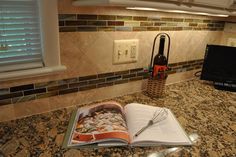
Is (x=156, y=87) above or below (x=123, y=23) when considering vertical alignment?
below

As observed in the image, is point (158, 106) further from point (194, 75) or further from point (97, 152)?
point (194, 75)

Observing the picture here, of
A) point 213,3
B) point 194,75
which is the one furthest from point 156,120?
point 194,75

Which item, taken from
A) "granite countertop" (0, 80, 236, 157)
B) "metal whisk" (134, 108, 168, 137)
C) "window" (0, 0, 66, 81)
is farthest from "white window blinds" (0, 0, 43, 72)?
"metal whisk" (134, 108, 168, 137)

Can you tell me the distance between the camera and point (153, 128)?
0.74 meters

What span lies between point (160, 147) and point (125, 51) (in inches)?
20.5

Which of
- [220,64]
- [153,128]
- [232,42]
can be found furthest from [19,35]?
[232,42]

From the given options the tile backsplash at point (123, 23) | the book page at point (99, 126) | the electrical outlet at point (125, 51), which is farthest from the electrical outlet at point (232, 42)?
the book page at point (99, 126)

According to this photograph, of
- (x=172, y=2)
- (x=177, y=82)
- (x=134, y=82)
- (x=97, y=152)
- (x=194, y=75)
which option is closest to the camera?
(x=97, y=152)

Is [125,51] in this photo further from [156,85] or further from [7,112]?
[7,112]

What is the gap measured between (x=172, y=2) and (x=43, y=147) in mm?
718

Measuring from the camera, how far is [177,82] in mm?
1352

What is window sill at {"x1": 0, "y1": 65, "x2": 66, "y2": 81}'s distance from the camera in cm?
72

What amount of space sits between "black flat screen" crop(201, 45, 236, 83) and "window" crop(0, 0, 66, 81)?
965 mm

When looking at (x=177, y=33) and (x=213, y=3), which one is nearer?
(x=213, y=3)
